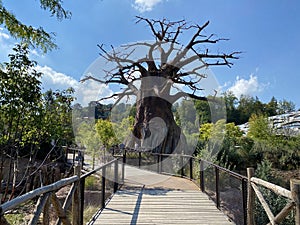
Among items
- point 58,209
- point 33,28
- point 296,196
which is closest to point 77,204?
point 58,209

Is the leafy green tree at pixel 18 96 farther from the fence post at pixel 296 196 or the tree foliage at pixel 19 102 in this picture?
the fence post at pixel 296 196

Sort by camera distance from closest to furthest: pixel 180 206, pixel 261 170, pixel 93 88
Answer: pixel 180 206 < pixel 261 170 < pixel 93 88

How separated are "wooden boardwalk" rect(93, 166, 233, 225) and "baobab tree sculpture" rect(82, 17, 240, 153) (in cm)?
664

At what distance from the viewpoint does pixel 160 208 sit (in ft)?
12.9

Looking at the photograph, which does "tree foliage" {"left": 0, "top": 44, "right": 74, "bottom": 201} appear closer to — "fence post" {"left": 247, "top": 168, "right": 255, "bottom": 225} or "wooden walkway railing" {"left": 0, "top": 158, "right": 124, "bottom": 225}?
"wooden walkway railing" {"left": 0, "top": 158, "right": 124, "bottom": 225}

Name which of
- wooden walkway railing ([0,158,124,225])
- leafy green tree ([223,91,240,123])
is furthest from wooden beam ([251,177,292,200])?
leafy green tree ([223,91,240,123])

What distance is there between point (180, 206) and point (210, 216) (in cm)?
67

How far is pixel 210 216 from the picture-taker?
350 cm

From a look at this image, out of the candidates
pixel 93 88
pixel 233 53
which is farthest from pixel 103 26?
pixel 233 53

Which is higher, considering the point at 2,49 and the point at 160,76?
the point at 160,76

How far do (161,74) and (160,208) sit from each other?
368 inches

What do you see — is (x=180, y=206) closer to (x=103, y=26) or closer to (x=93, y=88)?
(x=103, y=26)

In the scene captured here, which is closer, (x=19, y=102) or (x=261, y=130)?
(x=19, y=102)

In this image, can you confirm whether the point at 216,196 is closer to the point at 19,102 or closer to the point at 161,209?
the point at 161,209
